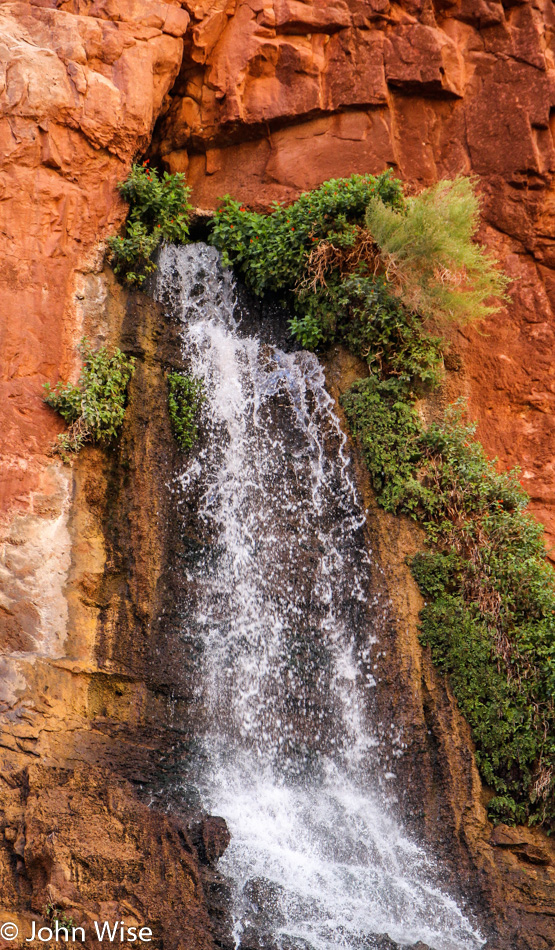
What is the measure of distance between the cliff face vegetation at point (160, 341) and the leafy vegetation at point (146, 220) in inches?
7.9

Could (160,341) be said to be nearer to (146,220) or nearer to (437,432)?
(146,220)

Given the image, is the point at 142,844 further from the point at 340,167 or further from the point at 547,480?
the point at 340,167

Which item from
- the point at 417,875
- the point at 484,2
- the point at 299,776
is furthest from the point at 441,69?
the point at 417,875

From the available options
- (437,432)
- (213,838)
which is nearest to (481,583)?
(437,432)

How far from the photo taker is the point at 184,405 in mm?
9820

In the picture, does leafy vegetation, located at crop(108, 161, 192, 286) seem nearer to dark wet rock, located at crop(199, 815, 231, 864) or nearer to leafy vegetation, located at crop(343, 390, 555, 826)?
leafy vegetation, located at crop(343, 390, 555, 826)

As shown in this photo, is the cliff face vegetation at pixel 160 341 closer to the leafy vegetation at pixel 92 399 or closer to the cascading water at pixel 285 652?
the leafy vegetation at pixel 92 399

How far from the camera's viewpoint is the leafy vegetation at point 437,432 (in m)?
8.29

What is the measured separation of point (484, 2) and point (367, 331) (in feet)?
17.9

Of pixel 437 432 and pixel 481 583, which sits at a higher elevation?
pixel 437 432

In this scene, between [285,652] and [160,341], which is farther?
[160,341]

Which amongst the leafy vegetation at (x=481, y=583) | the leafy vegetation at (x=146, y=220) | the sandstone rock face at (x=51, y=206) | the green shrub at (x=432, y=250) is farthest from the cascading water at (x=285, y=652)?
the green shrub at (x=432, y=250)

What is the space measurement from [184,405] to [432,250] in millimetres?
3465

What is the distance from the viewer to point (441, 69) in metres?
11.2
